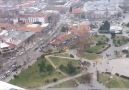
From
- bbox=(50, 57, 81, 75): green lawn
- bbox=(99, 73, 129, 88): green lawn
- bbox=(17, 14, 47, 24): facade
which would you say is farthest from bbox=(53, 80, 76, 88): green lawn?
bbox=(17, 14, 47, 24): facade

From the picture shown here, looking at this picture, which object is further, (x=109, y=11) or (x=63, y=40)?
(x=109, y=11)

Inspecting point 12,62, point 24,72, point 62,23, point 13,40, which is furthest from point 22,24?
point 24,72

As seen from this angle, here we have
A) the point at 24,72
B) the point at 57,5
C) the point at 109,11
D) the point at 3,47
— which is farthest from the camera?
the point at 57,5

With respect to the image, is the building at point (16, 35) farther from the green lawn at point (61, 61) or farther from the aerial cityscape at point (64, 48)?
the green lawn at point (61, 61)

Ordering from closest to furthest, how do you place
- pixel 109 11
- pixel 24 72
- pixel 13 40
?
pixel 24 72 → pixel 13 40 → pixel 109 11

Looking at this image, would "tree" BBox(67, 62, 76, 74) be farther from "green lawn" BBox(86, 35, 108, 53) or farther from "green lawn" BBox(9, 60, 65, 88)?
"green lawn" BBox(86, 35, 108, 53)

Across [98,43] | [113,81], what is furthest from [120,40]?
[113,81]

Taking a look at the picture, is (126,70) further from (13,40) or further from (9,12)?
(9,12)

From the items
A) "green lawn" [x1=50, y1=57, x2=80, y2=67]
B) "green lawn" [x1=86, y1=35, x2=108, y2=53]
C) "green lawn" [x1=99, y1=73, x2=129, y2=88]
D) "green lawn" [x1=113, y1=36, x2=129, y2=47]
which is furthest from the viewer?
"green lawn" [x1=113, y1=36, x2=129, y2=47]
